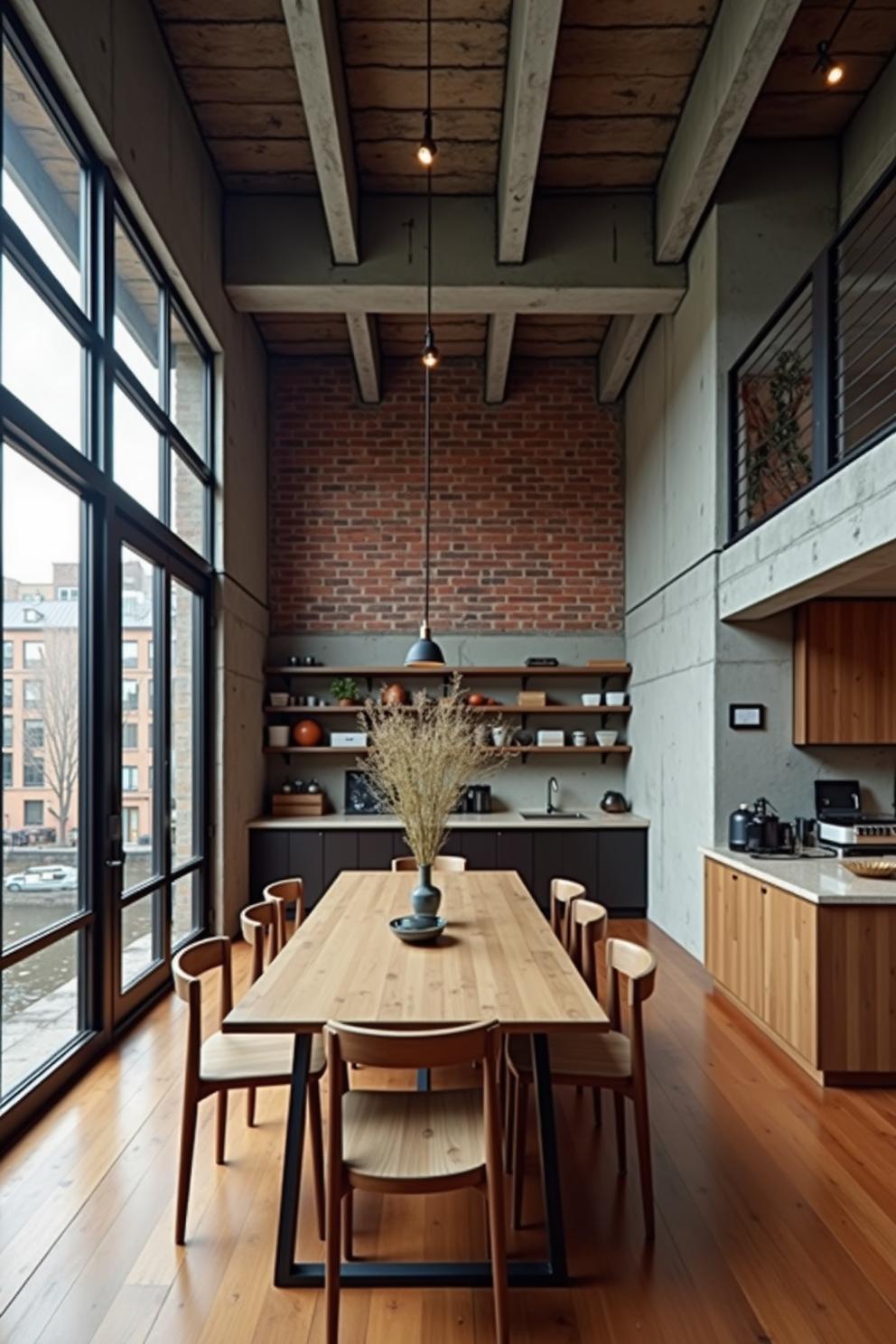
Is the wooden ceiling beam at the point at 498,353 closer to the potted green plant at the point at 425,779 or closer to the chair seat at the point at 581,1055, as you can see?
the potted green plant at the point at 425,779

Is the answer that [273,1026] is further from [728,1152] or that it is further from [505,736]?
[505,736]

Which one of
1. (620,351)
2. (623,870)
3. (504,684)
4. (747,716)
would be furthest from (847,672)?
(620,351)

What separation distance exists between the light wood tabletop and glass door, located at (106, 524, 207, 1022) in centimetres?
120

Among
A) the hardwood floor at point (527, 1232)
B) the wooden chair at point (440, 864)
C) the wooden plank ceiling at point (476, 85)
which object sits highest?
the wooden plank ceiling at point (476, 85)

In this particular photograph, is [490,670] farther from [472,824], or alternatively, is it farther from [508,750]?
[472,824]

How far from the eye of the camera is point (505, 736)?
22.2 ft

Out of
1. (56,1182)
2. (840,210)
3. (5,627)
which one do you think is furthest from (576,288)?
(56,1182)

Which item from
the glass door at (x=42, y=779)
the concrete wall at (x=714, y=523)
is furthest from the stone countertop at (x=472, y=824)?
the glass door at (x=42, y=779)

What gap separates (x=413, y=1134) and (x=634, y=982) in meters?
0.76

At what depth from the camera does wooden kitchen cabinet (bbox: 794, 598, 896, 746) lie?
4.41 meters

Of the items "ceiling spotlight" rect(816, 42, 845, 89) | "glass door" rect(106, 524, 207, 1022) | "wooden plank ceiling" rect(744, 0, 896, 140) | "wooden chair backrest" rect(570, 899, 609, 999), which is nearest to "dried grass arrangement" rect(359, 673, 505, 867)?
"wooden chair backrest" rect(570, 899, 609, 999)

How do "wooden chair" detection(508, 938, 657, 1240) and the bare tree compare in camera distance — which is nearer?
"wooden chair" detection(508, 938, 657, 1240)

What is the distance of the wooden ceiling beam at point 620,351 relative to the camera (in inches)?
233

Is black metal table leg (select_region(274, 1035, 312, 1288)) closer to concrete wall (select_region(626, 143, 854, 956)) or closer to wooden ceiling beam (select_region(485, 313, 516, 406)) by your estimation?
concrete wall (select_region(626, 143, 854, 956))
